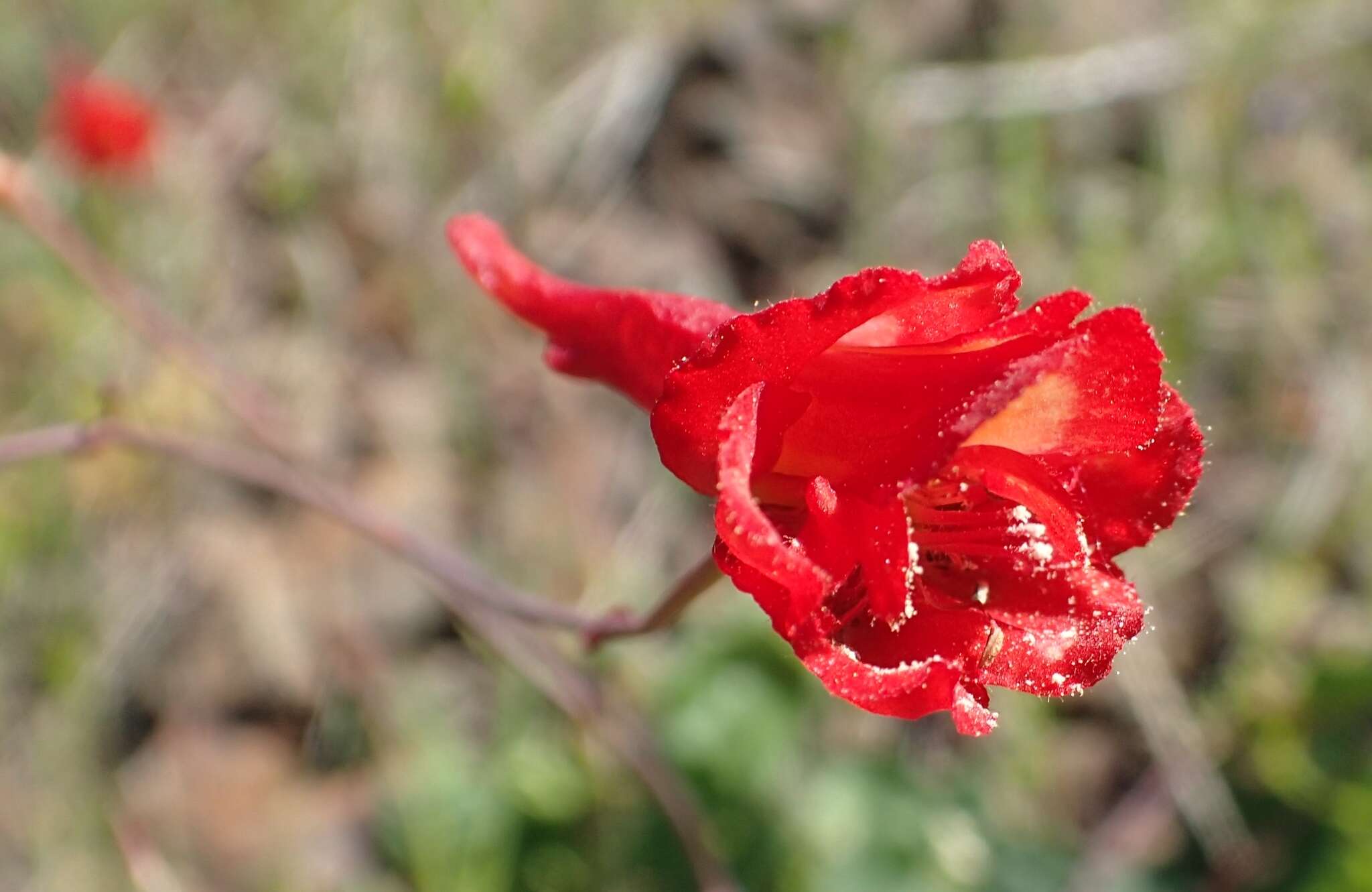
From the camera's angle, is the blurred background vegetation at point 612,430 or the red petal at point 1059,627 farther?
the blurred background vegetation at point 612,430

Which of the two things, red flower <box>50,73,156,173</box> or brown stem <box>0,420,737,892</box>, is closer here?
brown stem <box>0,420,737,892</box>

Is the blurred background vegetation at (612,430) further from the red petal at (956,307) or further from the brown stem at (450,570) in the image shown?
the red petal at (956,307)

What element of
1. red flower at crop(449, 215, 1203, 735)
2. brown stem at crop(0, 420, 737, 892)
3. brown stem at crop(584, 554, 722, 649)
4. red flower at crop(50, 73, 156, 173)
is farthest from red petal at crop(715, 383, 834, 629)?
red flower at crop(50, 73, 156, 173)

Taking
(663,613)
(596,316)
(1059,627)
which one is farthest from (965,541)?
(596,316)

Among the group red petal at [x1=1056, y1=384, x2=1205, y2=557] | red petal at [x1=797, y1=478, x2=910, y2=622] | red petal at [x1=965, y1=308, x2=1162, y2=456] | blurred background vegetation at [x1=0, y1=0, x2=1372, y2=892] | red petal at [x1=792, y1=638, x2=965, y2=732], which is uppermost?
red petal at [x1=965, y1=308, x2=1162, y2=456]

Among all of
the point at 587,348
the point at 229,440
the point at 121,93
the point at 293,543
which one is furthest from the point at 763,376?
the point at 121,93

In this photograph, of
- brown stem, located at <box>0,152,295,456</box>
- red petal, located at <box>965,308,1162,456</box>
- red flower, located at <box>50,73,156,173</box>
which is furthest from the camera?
red flower, located at <box>50,73,156,173</box>

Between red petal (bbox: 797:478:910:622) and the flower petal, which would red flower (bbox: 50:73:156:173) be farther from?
red petal (bbox: 797:478:910:622)

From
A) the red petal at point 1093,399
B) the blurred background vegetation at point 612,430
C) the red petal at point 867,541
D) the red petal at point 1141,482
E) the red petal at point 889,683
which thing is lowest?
the blurred background vegetation at point 612,430

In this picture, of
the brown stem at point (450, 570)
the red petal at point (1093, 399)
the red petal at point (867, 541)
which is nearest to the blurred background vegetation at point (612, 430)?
the brown stem at point (450, 570)
